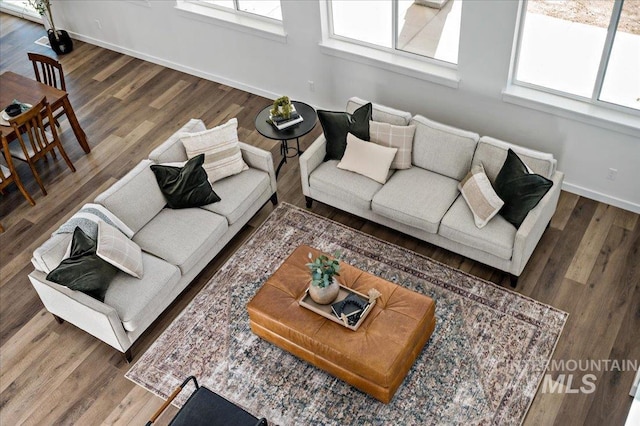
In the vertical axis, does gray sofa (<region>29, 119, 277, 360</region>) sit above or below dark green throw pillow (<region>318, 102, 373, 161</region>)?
below

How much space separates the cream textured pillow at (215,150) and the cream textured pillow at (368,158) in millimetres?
1014

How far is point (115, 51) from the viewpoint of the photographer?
8625 mm

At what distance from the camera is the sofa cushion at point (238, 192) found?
5703mm

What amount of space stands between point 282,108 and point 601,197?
3.01m

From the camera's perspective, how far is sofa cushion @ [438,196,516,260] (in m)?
5.16

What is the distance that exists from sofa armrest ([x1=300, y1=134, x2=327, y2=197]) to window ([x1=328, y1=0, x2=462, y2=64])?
49.2 inches

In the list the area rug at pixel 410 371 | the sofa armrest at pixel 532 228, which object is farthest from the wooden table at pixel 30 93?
the sofa armrest at pixel 532 228

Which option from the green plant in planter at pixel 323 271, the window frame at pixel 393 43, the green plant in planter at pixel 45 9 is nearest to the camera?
the green plant in planter at pixel 323 271

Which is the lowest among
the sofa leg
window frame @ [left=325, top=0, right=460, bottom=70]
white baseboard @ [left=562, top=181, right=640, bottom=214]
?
the sofa leg

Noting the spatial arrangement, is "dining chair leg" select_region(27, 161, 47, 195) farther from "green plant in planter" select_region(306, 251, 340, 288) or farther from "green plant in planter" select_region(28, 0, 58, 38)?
"green plant in planter" select_region(306, 251, 340, 288)

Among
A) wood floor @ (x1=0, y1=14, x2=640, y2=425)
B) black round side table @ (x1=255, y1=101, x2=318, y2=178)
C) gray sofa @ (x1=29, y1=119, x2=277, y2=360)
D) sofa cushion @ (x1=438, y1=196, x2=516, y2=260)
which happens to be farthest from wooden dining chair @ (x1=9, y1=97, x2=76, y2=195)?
sofa cushion @ (x1=438, y1=196, x2=516, y2=260)

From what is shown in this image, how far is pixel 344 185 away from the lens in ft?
19.0

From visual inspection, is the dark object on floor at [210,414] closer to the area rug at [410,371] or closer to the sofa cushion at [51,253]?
the area rug at [410,371]

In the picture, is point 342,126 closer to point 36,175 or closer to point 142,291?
point 142,291
